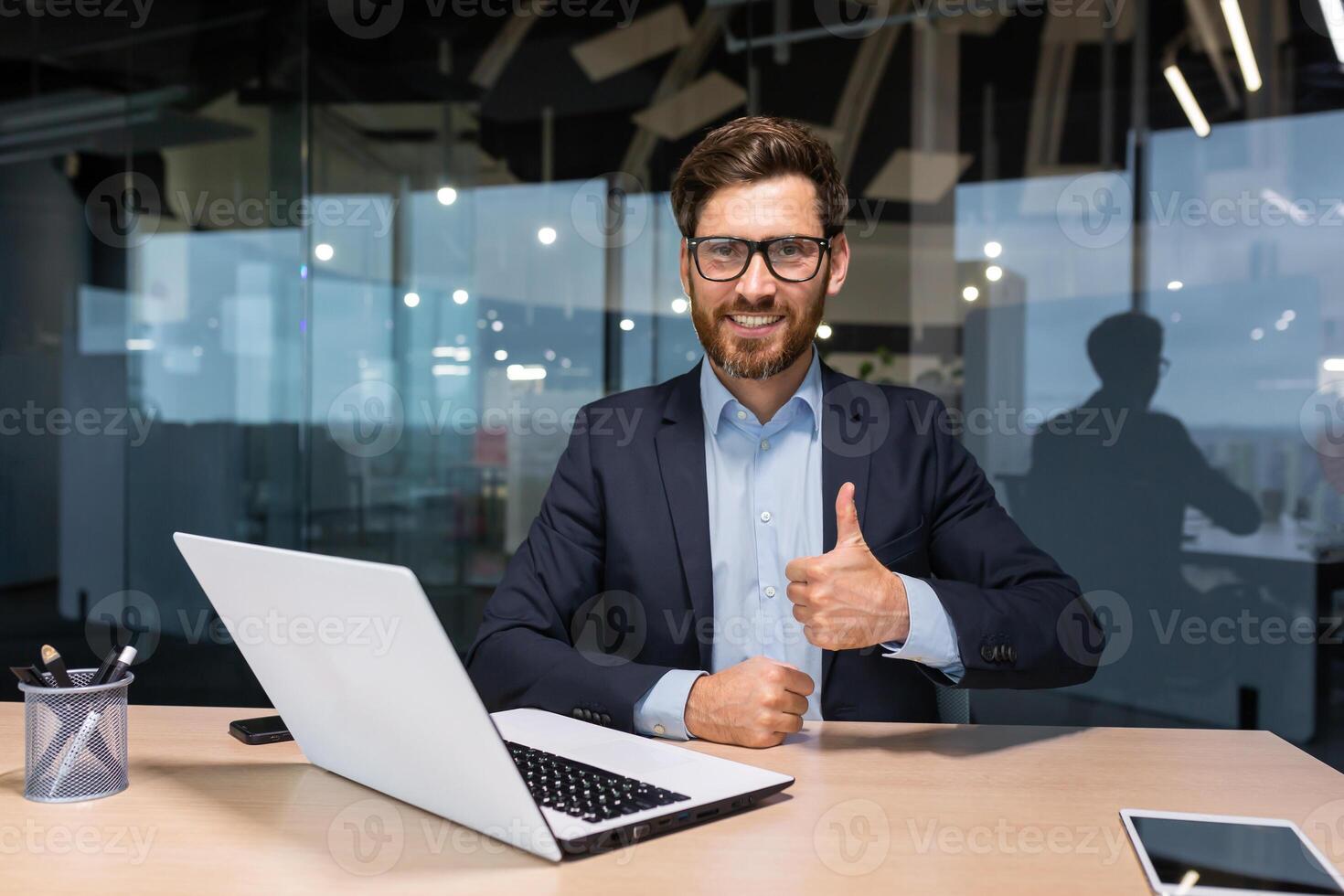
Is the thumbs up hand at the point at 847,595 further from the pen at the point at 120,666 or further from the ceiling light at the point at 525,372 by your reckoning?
the ceiling light at the point at 525,372

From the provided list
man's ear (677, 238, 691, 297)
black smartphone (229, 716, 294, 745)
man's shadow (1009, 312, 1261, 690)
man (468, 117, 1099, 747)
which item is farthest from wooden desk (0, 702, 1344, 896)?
man's shadow (1009, 312, 1261, 690)

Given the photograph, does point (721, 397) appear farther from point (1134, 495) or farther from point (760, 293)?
point (1134, 495)

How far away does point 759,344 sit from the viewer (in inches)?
74.5

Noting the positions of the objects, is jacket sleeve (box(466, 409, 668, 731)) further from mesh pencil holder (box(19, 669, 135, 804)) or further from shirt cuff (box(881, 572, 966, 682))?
mesh pencil holder (box(19, 669, 135, 804))

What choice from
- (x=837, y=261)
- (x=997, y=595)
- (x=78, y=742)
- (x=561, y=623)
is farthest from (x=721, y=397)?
(x=78, y=742)

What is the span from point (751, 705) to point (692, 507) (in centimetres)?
54

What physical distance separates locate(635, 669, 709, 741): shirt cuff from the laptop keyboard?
250 millimetres

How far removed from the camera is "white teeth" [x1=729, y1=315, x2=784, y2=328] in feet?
6.21

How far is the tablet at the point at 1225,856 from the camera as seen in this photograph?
3.05 ft

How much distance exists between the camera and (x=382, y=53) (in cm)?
421

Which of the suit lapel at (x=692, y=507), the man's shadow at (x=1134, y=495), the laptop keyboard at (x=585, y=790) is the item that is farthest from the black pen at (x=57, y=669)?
the man's shadow at (x=1134, y=495)

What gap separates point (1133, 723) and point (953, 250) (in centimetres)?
178

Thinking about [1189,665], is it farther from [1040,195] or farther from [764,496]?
[764,496]

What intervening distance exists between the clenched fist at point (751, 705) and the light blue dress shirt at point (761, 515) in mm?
406
